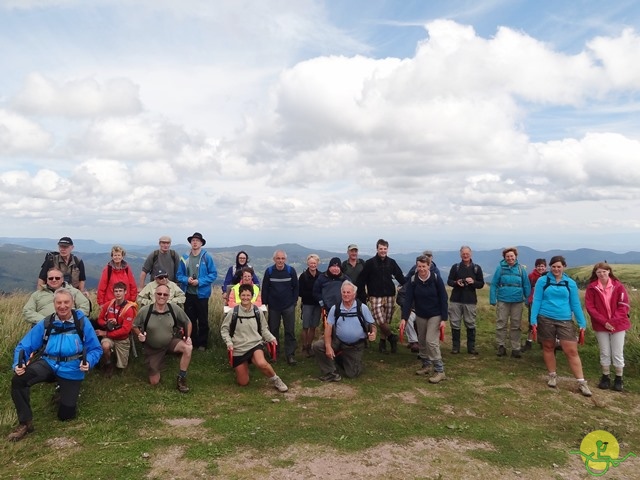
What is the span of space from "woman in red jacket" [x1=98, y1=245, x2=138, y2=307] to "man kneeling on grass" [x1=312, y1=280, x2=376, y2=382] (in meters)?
4.34

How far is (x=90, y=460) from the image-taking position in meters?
5.20

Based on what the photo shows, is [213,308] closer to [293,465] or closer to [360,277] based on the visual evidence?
[360,277]

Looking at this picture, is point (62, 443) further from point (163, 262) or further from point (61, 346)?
point (163, 262)

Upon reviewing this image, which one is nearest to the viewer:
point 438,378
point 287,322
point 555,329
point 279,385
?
point 279,385

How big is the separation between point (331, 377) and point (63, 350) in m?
5.08

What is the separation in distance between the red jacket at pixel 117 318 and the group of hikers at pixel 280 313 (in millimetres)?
20

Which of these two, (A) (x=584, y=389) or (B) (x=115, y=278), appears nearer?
(A) (x=584, y=389)

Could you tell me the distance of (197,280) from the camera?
9.73 metres

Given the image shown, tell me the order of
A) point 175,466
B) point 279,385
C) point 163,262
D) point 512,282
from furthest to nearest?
point 512,282
point 163,262
point 279,385
point 175,466

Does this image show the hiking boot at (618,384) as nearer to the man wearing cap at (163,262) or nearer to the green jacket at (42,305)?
the man wearing cap at (163,262)

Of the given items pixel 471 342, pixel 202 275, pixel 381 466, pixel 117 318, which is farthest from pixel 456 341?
pixel 117 318

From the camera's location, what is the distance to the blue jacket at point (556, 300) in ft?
27.1

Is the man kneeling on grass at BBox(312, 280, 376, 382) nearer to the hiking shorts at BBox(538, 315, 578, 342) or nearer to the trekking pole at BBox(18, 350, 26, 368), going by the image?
the hiking shorts at BBox(538, 315, 578, 342)

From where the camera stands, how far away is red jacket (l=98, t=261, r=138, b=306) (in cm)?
887
